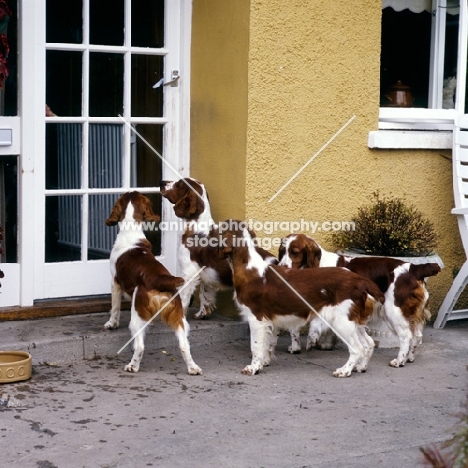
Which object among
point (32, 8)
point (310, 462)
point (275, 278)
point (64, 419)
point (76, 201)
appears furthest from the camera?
point (76, 201)

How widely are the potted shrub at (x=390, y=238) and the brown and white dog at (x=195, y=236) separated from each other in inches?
38.8

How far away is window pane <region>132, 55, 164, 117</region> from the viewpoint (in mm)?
7043

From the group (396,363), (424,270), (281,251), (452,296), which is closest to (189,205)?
(281,251)

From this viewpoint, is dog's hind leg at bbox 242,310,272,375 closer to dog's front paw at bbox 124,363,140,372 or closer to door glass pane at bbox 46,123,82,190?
dog's front paw at bbox 124,363,140,372

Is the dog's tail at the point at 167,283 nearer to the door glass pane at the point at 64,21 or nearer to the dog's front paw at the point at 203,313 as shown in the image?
the dog's front paw at the point at 203,313

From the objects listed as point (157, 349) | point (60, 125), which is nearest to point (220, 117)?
point (60, 125)

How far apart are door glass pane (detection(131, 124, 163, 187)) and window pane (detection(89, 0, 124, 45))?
2.23 feet

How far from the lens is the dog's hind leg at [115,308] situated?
6.35m

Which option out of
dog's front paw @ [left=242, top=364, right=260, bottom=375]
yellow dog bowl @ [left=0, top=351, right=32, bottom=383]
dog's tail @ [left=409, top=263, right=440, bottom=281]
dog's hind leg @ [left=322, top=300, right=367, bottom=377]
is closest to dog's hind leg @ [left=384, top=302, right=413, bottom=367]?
dog's tail @ [left=409, top=263, right=440, bottom=281]

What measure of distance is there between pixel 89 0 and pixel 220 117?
1.25m

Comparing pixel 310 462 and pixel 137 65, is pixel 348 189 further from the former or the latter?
pixel 310 462

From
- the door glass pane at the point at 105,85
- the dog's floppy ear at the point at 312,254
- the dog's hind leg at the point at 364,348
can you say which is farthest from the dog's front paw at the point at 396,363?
the door glass pane at the point at 105,85

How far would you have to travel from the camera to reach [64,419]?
5070 mm

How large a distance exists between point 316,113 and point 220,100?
72cm
